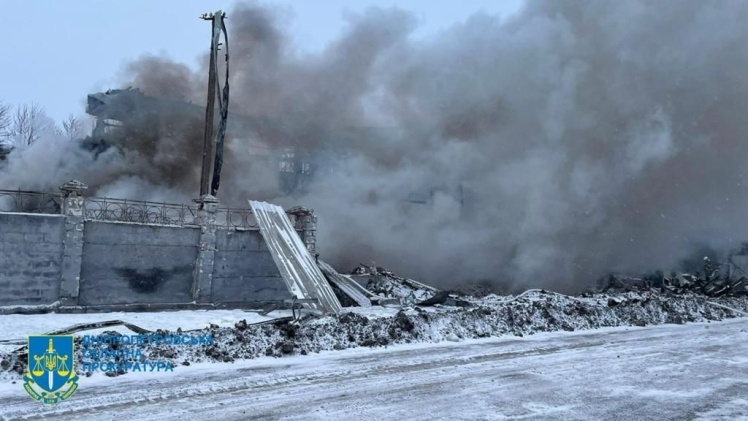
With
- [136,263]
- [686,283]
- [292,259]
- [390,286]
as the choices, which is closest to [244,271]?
[292,259]

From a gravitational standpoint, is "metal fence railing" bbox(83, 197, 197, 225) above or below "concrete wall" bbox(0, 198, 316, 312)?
above

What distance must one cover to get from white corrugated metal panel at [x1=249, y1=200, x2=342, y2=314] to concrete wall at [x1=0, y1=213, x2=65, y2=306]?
4485 mm

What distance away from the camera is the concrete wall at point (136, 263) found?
12273mm

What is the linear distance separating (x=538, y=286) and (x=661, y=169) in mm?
7007

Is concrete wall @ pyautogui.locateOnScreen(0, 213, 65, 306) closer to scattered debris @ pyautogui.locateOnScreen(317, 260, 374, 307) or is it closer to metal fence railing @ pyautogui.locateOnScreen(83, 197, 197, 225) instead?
metal fence railing @ pyautogui.locateOnScreen(83, 197, 197, 225)

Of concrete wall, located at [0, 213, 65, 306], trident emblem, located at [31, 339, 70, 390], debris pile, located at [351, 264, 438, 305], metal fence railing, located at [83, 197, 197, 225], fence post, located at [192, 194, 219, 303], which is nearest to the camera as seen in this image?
trident emblem, located at [31, 339, 70, 390]

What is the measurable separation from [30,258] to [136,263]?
208 centimetres

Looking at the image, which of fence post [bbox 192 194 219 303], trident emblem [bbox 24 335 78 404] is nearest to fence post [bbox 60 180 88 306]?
fence post [bbox 192 194 219 303]

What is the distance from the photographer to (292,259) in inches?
546

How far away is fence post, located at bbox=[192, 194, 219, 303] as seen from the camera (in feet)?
44.4

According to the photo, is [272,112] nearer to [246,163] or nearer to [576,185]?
[246,163]

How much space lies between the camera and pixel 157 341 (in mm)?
8516

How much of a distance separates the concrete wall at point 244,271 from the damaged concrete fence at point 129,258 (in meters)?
0.02

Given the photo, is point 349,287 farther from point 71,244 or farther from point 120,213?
point 71,244
